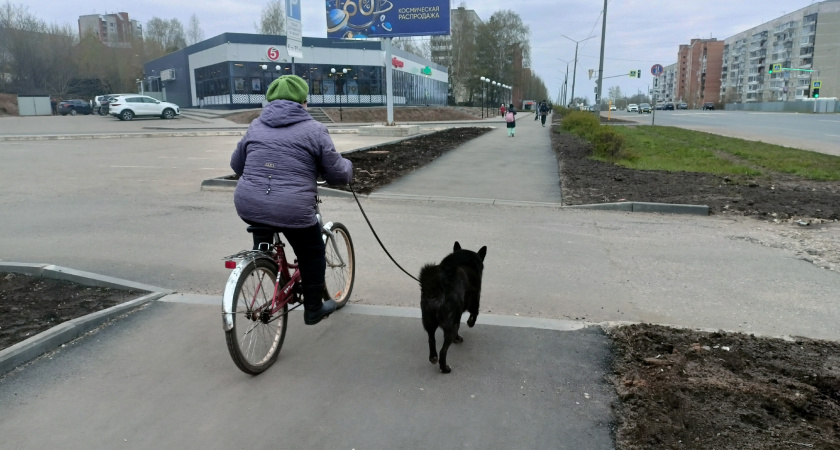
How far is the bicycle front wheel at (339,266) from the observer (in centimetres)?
442

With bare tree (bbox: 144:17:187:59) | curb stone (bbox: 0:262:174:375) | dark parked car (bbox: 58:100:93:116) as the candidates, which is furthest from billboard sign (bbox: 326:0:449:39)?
bare tree (bbox: 144:17:187:59)

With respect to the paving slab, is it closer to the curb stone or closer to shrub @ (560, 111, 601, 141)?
the curb stone

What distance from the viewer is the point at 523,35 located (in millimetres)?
98688

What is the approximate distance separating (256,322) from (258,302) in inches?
4.8

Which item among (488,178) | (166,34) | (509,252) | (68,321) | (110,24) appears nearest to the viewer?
(68,321)

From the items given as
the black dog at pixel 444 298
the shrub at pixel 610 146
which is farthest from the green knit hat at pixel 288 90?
the shrub at pixel 610 146

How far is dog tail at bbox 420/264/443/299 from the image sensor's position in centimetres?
335

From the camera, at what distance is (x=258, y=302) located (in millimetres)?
3494

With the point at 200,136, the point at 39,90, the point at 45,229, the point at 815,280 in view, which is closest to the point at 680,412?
the point at 815,280

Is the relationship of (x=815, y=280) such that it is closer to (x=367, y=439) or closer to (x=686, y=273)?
(x=686, y=273)

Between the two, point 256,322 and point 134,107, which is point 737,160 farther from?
point 134,107

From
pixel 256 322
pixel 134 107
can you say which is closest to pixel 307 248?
pixel 256 322

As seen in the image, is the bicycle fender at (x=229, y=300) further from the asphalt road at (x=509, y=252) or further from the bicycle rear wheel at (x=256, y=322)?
the asphalt road at (x=509, y=252)

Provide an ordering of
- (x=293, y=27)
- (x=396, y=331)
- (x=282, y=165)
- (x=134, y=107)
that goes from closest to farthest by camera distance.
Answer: (x=282, y=165) < (x=396, y=331) < (x=293, y=27) < (x=134, y=107)
